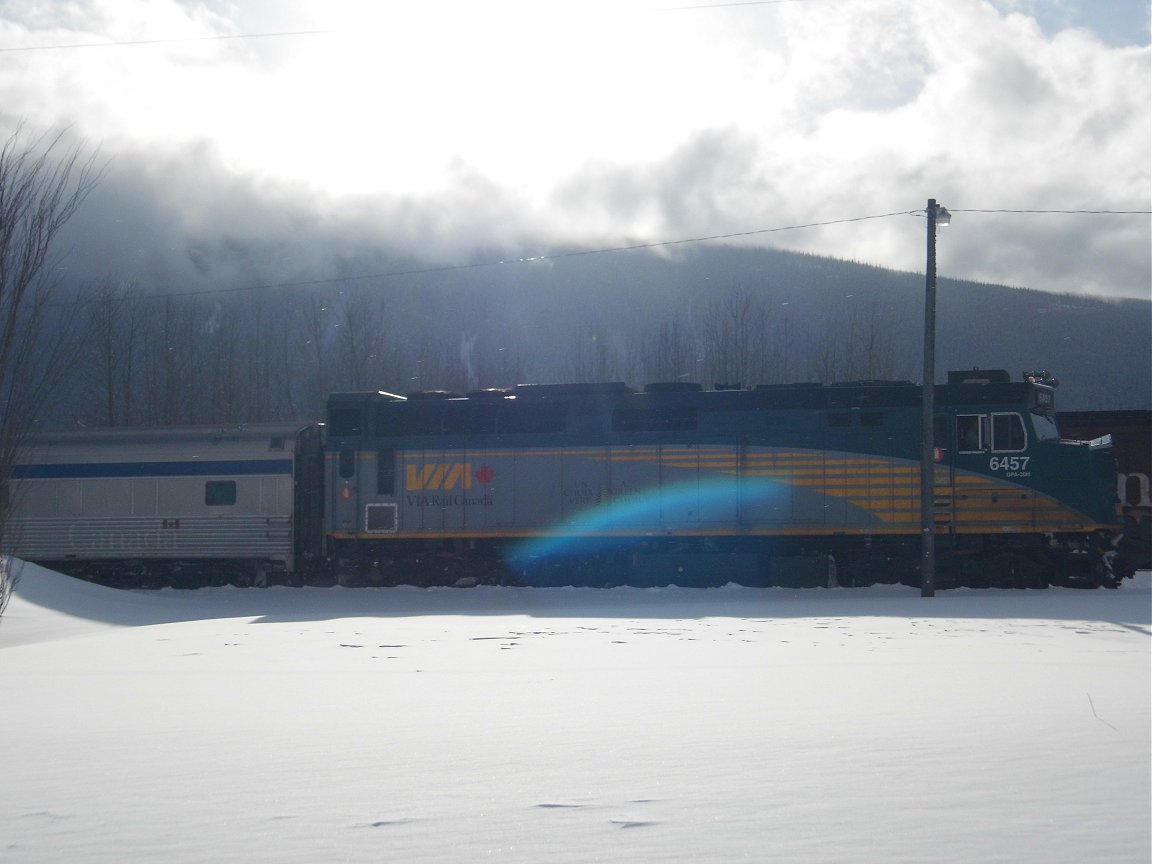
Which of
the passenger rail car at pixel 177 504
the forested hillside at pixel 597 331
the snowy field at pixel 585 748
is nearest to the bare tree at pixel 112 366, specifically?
the forested hillside at pixel 597 331

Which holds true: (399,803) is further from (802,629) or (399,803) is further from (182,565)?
(182,565)

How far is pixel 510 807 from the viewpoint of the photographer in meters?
4.89

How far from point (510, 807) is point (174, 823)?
156cm

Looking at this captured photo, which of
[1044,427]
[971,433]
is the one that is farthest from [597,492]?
[1044,427]

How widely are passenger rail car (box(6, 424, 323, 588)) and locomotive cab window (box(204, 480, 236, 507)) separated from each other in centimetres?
2

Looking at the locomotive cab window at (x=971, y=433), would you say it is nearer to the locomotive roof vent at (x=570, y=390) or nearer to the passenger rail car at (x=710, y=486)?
the passenger rail car at (x=710, y=486)

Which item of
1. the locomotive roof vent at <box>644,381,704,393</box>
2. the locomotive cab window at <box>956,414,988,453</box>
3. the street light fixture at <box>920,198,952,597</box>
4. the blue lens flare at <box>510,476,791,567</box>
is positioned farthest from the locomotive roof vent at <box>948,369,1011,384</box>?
the locomotive roof vent at <box>644,381,704,393</box>

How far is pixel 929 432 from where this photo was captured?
1853 cm

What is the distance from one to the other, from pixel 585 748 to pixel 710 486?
14.8 m

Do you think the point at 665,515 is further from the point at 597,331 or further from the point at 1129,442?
the point at 597,331

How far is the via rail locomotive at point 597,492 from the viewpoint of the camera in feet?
64.5

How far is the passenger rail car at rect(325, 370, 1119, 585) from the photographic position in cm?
1959

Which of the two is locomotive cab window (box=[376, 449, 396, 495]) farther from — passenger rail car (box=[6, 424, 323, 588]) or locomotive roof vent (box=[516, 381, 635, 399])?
locomotive roof vent (box=[516, 381, 635, 399])

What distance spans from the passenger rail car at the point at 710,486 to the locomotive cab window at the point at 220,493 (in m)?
2.11
